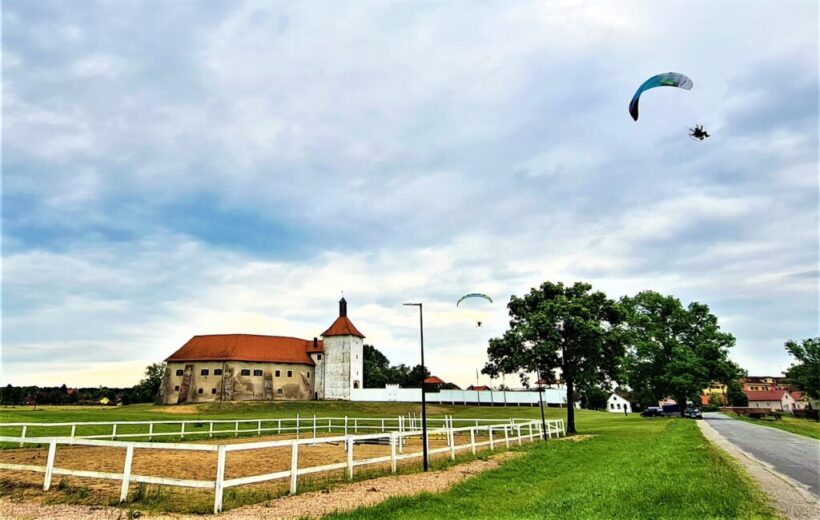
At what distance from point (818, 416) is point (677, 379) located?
86.9 feet

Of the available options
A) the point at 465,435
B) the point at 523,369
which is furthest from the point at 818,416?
the point at 465,435

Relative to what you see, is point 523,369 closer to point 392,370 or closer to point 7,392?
point 392,370

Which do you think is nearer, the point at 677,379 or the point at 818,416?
the point at 677,379

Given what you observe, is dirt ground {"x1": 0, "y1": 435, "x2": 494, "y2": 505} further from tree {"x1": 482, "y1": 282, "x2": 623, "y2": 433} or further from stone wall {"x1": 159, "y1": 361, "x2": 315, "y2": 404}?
stone wall {"x1": 159, "y1": 361, "x2": 315, "y2": 404}

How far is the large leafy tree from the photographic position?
53.2 m

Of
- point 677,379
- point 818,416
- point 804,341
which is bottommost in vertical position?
point 818,416

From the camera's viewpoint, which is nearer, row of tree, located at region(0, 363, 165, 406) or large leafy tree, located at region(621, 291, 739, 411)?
large leafy tree, located at region(621, 291, 739, 411)

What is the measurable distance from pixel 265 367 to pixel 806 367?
270 feet

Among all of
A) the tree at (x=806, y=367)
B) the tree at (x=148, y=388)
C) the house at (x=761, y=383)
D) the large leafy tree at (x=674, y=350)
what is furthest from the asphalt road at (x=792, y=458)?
the house at (x=761, y=383)

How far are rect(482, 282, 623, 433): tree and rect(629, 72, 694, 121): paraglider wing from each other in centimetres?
2321

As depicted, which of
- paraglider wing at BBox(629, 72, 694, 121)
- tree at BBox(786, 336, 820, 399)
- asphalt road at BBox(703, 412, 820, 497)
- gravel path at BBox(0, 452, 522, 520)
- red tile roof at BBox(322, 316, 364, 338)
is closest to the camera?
gravel path at BBox(0, 452, 522, 520)

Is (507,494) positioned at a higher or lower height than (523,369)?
lower

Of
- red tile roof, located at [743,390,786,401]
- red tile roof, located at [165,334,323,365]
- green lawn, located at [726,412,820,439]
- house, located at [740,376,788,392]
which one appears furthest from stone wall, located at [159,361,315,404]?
house, located at [740,376,788,392]

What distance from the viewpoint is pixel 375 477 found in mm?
13172
